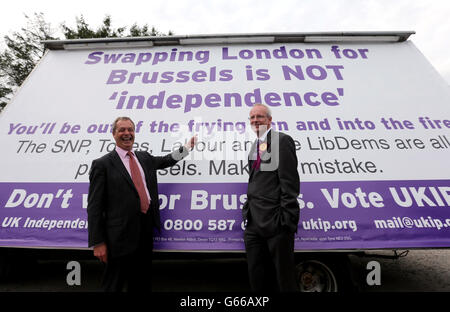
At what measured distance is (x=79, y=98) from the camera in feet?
10.00

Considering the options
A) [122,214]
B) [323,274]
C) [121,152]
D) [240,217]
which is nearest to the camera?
[122,214]

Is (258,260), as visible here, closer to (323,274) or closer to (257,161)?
(257,161)

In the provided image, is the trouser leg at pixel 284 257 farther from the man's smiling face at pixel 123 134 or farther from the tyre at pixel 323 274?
the man's smiling face at pixel 123 134

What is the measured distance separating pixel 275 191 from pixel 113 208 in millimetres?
1273

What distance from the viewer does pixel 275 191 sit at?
1753 millimetres

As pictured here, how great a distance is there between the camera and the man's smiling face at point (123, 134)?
6.66 feet

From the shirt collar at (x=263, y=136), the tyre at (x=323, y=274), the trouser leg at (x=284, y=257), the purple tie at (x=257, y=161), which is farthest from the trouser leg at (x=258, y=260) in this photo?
the shirt collar at (x=263, y=136)

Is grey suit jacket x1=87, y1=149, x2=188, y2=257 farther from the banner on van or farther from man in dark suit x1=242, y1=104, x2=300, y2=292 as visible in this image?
man in dark suit x1=242, y1=104, x2=300, y2=292

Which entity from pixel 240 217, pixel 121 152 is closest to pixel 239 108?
pixel 240 217

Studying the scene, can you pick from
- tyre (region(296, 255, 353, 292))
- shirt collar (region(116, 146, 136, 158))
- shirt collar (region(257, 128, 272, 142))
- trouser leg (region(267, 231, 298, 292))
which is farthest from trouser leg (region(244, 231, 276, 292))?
shirt collar (region(116, 146, 136, 158))

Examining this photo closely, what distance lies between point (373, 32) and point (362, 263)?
145 inches

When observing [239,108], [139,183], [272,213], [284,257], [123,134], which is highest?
[239,108]

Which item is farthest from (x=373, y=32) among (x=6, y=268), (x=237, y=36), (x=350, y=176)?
(x=6, y=268)
